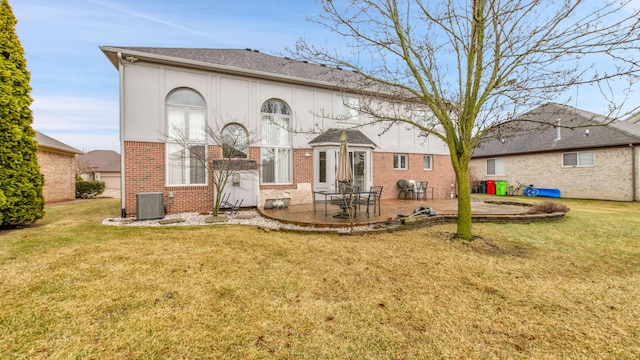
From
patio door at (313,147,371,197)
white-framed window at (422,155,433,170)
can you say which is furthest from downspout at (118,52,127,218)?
white-framed window at (422,155,433,170)

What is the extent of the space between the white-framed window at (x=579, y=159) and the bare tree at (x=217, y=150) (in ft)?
66.7

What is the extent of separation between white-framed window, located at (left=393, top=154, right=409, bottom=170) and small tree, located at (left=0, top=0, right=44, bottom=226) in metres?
14.6

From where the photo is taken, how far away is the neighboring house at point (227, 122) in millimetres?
9352

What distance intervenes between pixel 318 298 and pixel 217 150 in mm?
8929

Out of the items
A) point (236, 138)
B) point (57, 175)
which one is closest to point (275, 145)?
point (236, 138)

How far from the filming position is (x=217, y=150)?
34.8ft

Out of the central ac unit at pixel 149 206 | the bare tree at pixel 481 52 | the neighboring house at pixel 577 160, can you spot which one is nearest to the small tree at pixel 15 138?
the central ac unit at pixel 149 206

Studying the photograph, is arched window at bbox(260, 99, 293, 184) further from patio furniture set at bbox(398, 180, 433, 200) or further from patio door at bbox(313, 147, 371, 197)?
patio furniture set at bbox(398, 180, 433, 200)

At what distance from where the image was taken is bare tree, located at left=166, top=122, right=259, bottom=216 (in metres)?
9.89

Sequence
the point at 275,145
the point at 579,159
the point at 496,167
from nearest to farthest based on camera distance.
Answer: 1. the point at 275,145
2. the point at 579,159
3. the point at 496,167

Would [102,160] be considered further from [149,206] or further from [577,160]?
[577,160]

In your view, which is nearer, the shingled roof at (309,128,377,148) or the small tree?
the small tree

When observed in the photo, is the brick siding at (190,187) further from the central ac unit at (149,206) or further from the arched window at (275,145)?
the central ac unit at (149,206)

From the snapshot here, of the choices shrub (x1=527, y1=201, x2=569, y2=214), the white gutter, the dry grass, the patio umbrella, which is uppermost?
the white gutter
